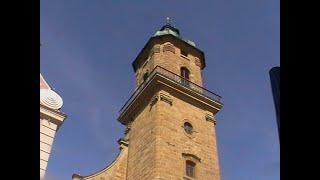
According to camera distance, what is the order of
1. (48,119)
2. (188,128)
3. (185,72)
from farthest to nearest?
(185,72)
(188,128)
(48,119)

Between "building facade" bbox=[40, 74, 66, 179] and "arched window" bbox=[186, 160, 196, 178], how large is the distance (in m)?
12.9

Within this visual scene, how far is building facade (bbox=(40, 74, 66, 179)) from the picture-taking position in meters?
11.1

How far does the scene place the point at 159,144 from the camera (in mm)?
24797

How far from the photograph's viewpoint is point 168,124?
26.1 metres

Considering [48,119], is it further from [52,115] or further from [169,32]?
[169,32]

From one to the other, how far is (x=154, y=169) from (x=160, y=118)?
313cm

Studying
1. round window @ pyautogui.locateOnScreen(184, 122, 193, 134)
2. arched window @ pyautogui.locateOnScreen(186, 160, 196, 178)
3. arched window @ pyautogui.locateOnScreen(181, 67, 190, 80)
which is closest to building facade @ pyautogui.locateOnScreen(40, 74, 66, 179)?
arched window @ pyautogui.locateOnScreen(186, 160, 196, 178)

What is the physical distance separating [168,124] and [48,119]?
1428 cm

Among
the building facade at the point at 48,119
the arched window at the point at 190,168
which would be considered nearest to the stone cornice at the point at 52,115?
the building facade at the point at 48,119

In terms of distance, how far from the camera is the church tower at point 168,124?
82.2ft

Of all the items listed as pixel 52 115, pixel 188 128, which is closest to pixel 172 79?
pixel 188 128

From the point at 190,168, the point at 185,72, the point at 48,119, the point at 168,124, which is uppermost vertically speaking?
the point at 185,72
